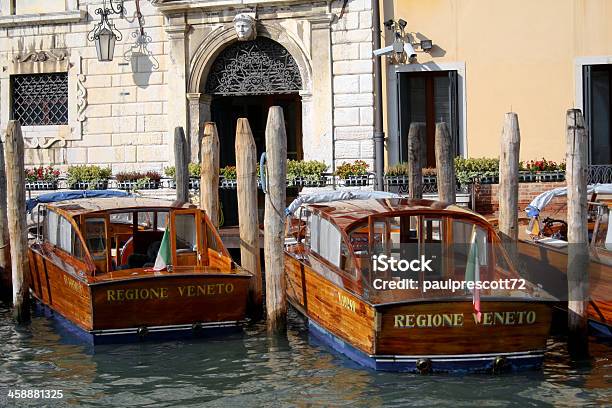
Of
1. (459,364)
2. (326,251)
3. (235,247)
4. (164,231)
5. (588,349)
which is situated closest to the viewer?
(459,364)

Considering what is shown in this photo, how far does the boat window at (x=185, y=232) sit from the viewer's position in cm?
1169

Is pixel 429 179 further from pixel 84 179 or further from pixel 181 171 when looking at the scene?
pixel 84 179

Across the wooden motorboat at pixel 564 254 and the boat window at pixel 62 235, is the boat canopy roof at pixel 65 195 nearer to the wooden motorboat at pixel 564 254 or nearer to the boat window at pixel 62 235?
the boat window at pixel 62 235

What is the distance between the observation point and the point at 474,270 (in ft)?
31.0

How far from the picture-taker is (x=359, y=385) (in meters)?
9.30

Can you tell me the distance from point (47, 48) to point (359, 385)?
10786 mm

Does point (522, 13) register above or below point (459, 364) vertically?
above

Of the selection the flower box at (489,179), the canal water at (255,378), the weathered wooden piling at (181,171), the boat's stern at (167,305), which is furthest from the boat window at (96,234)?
the flower box at (489,179)

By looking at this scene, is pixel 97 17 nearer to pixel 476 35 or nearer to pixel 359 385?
pixel 476 35

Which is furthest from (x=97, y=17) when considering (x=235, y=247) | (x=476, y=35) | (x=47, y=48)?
(x=476, y=35)

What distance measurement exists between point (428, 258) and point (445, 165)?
2981mm

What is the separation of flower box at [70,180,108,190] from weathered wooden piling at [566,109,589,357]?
9.06m

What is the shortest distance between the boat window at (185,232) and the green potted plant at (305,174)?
471 cm

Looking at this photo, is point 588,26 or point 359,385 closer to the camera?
point 359,385
